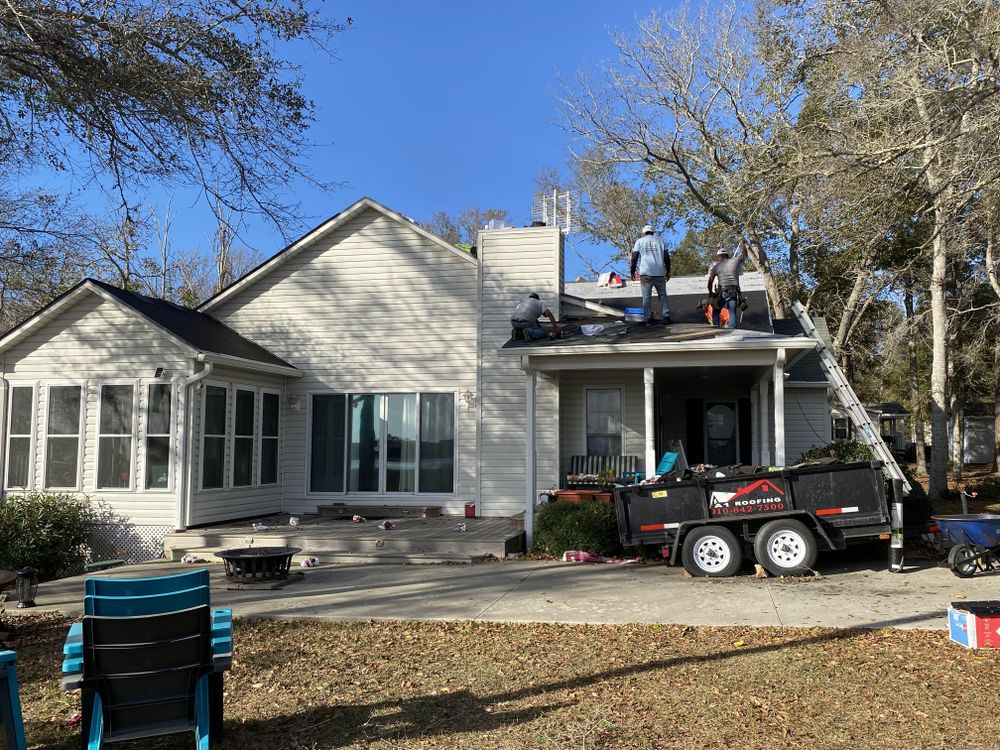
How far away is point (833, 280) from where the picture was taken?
26.2 metres

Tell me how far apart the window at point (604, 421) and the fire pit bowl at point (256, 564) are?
642 centimetres

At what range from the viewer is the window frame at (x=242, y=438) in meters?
13.1

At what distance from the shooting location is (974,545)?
28.9ft

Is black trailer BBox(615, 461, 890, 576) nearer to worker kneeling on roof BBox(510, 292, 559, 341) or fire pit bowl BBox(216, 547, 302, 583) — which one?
worker kneeling on roof BBox(510, 292, 559, 341)

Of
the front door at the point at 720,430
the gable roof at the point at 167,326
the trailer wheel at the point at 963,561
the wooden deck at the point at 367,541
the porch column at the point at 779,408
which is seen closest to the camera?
the trailer wheel at the point at 963,561

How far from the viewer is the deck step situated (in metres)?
13.8

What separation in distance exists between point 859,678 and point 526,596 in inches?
148

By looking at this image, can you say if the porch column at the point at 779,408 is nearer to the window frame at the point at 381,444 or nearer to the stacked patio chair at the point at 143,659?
the window frame at the point at 381,444

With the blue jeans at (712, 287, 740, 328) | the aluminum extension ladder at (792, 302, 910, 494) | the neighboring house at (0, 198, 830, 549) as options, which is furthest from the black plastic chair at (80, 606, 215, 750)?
the blue jeans at (712, 287, 740, 328)

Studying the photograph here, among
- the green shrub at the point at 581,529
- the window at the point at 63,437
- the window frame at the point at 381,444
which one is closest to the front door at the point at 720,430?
the window frame at the point at 381,444

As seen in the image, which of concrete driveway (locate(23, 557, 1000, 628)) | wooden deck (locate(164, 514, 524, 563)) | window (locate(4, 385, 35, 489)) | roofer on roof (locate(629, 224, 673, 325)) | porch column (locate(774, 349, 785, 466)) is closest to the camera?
concrete driveway (locate(23, 557, 1000, 628))

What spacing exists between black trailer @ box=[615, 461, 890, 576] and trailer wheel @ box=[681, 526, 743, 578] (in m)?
0.01

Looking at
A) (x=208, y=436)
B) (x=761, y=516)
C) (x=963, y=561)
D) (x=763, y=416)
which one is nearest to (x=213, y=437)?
(x=208, y=436)

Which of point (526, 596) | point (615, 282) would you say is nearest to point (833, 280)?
point (615, 282)
